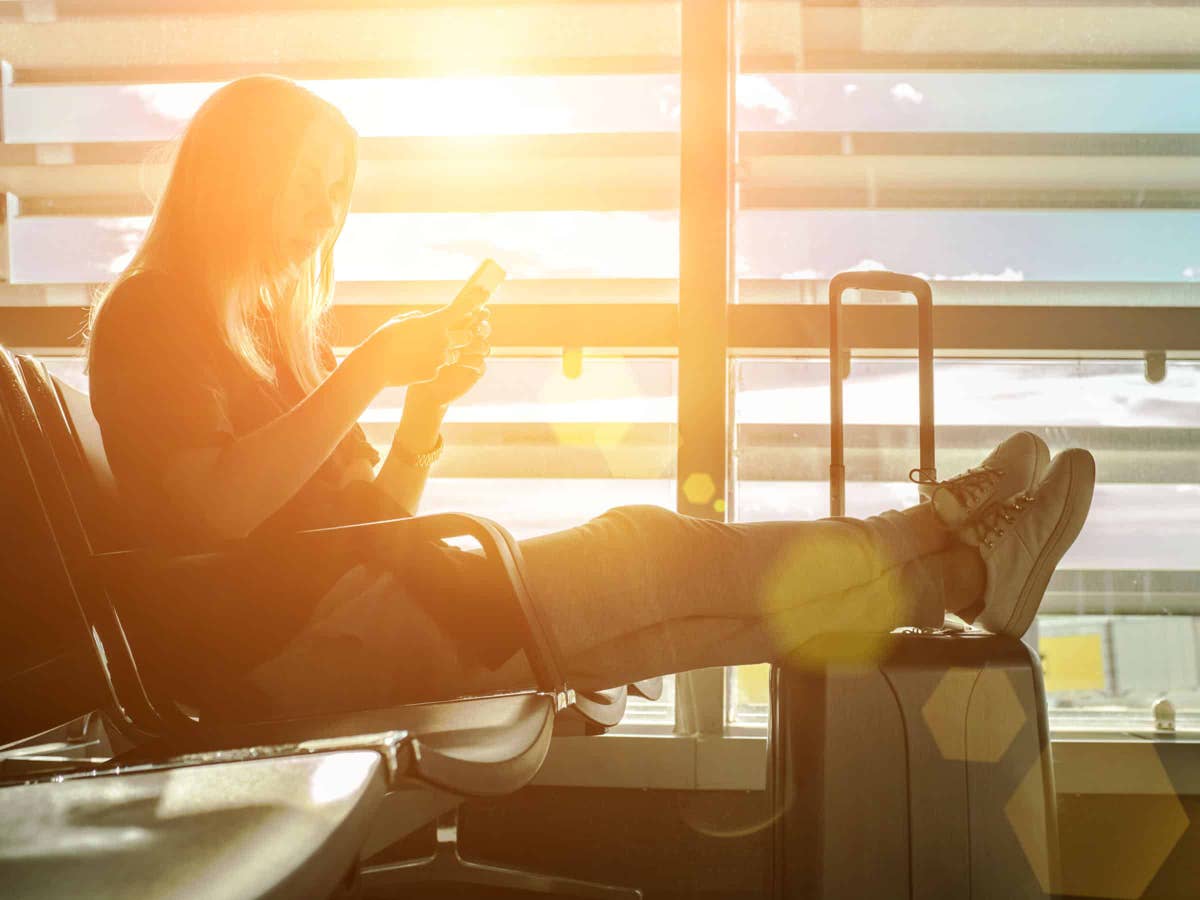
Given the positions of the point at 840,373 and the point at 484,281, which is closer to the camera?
the point at 484,281

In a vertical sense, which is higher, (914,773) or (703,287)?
(703,287)

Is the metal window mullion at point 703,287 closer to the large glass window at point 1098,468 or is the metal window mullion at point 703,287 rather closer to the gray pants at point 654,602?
the large glass window at point 1098,468

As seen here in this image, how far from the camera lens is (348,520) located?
4.33 feet

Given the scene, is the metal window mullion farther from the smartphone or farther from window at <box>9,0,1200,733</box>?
the smartphone

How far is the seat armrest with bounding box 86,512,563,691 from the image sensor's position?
94 centimetres

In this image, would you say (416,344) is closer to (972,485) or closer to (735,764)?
(972,485)

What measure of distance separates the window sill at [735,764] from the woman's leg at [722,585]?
0.81 metres

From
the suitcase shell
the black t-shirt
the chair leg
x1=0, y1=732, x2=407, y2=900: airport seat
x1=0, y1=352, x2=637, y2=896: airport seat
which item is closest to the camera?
x1=0, y1=732, x2=407, y2=900: airport seat

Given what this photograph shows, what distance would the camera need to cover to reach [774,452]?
224 cm

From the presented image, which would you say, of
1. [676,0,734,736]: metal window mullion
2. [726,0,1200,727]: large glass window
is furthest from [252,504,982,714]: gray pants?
[726,0,1200,727]: large glass window

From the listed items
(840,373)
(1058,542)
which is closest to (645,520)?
(1058,542)

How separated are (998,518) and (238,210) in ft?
3.86

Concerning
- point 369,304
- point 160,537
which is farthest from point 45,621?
point 369,304

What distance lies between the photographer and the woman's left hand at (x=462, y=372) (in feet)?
4.53
